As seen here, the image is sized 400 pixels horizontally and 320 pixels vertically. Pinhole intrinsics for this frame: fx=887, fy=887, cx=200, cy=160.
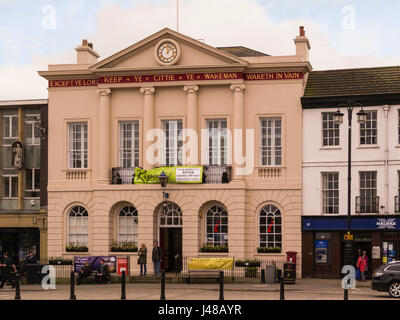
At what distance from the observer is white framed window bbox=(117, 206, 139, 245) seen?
47594 millimetres

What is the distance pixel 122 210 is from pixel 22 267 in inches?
251

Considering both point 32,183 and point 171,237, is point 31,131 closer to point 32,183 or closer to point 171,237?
point 32,183

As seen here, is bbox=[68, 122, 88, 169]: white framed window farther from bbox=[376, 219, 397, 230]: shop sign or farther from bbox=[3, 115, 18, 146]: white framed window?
bbox=[376, 219, 397, 230]: shop sign

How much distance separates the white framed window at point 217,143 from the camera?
46469 mm

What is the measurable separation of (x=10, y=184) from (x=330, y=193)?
18741 mm

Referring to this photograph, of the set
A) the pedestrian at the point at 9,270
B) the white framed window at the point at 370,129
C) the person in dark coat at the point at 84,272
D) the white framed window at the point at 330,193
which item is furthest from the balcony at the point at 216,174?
the pedestrian at the point at 9,270

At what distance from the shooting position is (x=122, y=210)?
47812 millimetres

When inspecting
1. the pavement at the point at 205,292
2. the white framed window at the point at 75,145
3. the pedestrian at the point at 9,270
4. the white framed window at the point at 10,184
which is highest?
the white framed window at the point at 75,145

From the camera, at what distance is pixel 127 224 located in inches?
1881

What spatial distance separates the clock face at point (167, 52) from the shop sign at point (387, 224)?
13.5 metres

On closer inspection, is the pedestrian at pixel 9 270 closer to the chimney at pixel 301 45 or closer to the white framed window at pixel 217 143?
the white framed window at pixel 217 143

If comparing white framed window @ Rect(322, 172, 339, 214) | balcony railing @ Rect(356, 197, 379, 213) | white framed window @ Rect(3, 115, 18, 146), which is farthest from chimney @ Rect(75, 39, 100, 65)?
balcony railing @ Rect(356, 197, 379, 213)

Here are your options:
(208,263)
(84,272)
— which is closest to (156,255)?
(208,263)
